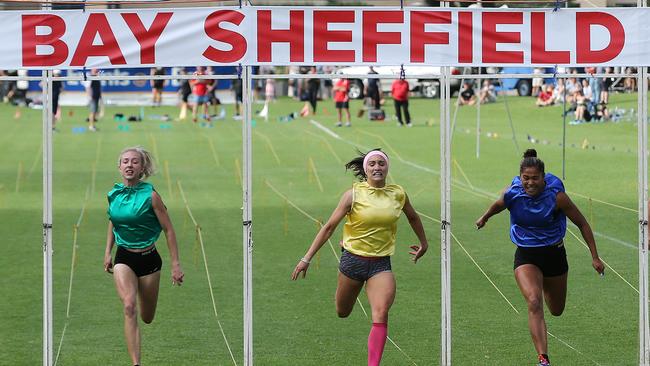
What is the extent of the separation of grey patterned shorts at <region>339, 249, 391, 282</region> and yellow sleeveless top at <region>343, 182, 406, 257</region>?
0.05m

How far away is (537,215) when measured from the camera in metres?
11.7

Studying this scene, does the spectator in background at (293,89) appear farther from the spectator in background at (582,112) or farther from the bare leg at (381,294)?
the bare leg at (381,294)

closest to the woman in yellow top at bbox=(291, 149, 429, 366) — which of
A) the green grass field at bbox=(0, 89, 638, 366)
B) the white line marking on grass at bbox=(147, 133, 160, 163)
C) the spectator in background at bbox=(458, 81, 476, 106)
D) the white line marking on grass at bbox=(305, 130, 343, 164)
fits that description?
the green grass field at bbox=(0, 89, 638, 366)

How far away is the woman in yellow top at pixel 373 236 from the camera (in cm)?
1131

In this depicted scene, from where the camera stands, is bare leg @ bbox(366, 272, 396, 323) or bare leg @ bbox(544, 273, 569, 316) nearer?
bare leg @ bbox(366, 272, 396, 323)

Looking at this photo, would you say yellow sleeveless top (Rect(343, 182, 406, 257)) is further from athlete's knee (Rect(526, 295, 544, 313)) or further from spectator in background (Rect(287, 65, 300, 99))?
spectator in background (Rect(287, 65, 300, 99))

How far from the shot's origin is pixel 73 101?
59.7m

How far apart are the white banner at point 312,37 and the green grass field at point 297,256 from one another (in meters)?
3.08

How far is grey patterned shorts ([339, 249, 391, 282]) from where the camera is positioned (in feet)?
37.4

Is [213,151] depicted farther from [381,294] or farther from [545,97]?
[381,294]

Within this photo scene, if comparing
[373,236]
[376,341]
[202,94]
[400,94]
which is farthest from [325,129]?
[376,341]

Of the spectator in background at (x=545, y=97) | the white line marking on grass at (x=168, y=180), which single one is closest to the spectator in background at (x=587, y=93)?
the spectator in background at (x=545, y=97)

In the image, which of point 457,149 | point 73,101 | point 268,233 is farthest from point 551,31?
point 73,101

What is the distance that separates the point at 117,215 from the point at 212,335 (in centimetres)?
330
